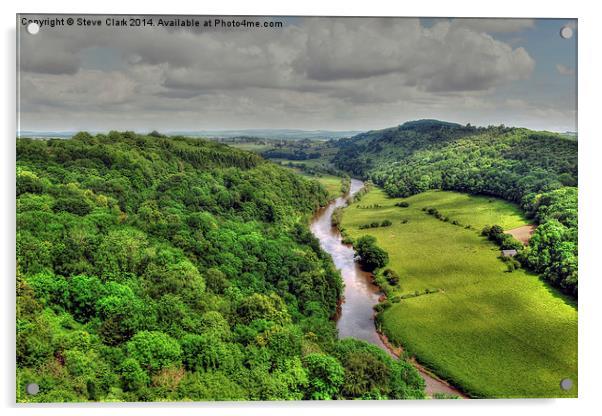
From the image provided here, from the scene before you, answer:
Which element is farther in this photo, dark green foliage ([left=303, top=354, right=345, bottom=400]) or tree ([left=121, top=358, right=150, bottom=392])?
dark green foliage ([left=303, top=354, right=345, bottom=400])

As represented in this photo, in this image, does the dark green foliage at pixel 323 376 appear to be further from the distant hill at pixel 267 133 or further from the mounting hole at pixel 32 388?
the distant hill at pixel 267 133

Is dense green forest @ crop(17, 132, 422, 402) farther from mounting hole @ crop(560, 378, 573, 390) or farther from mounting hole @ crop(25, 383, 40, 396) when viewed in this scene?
mounting hole @ crop(560, 378, 573, 390)

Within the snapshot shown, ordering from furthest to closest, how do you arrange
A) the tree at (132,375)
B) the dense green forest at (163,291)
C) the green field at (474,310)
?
the green field at (474,310)
the dense green forest at (163,291)
the tree at (132,375)

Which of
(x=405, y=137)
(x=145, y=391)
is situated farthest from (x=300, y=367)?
(x=405, y=137)

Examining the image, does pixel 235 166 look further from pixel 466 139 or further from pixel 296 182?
pixel 466 139

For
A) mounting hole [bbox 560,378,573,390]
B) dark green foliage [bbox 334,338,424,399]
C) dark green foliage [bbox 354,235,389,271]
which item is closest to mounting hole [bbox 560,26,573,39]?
mounting hole [bbox 560,378,573,390]

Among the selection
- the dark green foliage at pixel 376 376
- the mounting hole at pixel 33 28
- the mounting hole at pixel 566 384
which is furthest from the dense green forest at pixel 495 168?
the mounting hole at pixel 33 28

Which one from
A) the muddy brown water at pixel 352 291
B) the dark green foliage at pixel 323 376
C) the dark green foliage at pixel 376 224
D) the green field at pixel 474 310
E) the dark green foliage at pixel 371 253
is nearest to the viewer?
the dark green foliage at pixel 323 376
